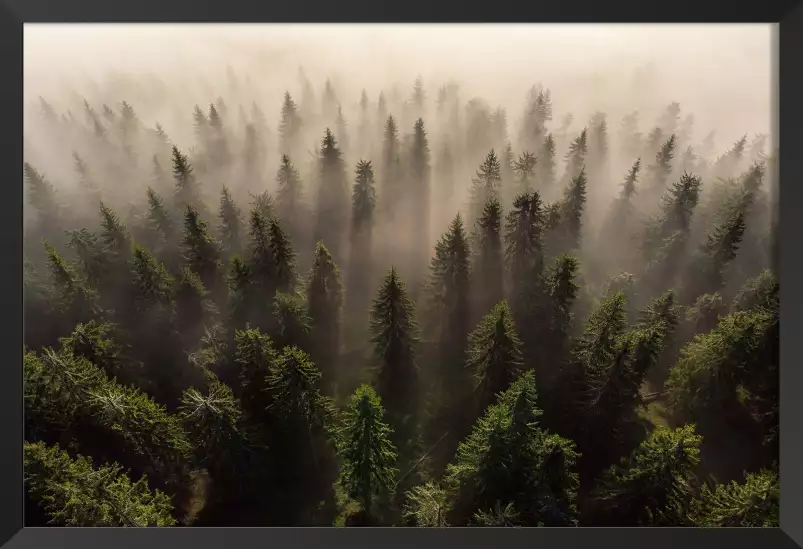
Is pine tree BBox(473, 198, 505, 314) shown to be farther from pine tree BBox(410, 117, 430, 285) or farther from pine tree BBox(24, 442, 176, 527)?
pine tree BBox(24, 442, 176, 527)

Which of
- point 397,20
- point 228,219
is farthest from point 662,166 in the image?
point 228,219

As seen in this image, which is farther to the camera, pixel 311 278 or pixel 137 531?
pixel 311 278

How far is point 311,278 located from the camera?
229 centimetres

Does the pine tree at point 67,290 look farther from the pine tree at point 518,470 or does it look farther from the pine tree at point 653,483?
the pine tree at point 653,483

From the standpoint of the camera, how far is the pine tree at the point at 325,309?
2281 mm

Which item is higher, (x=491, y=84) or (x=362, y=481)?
(x=491, y=84)

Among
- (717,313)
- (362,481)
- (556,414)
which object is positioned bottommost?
(362,481)

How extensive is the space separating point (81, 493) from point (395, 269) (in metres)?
2.19

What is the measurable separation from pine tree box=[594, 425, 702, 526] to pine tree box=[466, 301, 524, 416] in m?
0.81

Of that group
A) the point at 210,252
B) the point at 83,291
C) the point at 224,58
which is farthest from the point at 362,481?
the point at 224,58

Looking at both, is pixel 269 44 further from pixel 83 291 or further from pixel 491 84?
pixel 83 291

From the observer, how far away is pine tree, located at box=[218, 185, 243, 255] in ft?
7.50

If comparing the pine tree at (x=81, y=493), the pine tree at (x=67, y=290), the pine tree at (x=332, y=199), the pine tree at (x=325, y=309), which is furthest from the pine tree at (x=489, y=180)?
the pine tree at (x=81, y=493)

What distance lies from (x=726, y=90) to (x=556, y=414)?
6.93ft
